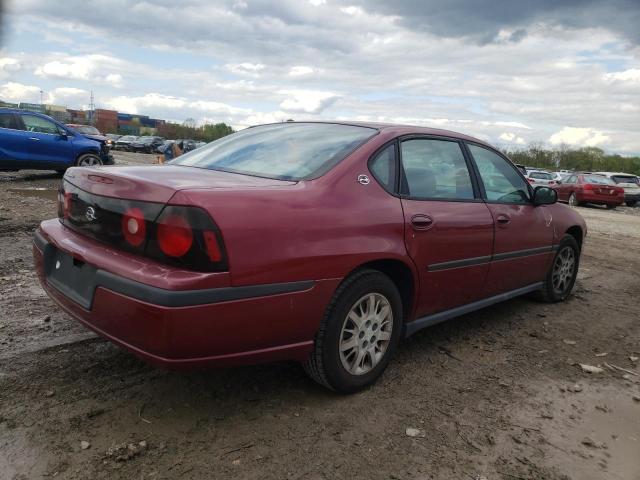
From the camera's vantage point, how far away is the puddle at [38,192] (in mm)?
10312

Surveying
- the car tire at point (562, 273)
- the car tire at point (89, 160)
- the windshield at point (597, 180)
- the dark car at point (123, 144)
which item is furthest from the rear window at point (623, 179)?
the dark car at point (123, 144)

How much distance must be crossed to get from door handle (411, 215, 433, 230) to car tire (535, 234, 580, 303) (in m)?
2.22

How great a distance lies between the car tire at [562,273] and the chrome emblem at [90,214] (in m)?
3.98

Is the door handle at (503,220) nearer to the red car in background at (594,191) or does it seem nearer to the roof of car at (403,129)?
the roof of car at (403,129)

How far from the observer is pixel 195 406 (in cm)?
284

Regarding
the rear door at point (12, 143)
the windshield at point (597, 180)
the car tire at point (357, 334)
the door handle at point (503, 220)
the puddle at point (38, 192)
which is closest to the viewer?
the car tire at point (357, 334)

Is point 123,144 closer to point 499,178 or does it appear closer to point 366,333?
point 499,178

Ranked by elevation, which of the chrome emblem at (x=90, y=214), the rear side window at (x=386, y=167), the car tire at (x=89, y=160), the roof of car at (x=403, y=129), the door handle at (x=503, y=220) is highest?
the roof of car at (x=403, y=129)

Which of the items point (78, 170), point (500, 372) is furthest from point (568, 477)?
point (78, 170)

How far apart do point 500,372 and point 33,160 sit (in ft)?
38.6

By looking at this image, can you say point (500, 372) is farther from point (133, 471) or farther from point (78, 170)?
point (78, 170)

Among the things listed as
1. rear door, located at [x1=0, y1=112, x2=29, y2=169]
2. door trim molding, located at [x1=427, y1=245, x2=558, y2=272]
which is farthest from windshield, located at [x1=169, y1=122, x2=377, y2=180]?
rear door, located at [x1=0, y1=112, x2=29, y2=169]

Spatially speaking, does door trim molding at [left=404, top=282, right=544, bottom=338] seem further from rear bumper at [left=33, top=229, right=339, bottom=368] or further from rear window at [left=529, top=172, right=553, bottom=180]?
rear window at [left=529, top=172, right=553, bottom=180]

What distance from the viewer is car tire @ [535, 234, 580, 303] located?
5062 millimetres
